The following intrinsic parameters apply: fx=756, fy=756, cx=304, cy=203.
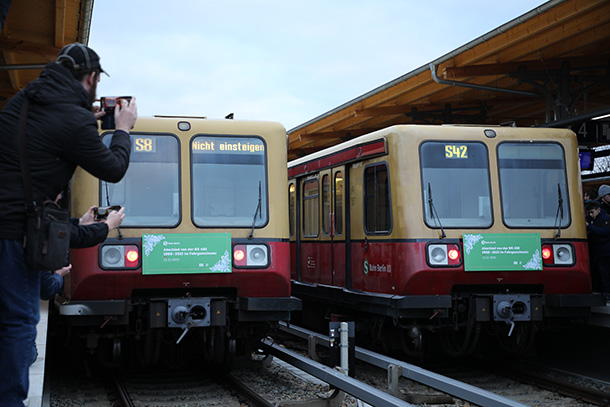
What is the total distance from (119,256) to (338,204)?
13.3 ft

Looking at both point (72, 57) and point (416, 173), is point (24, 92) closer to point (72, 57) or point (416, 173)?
point (72, 57)

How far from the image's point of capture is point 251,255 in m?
7.96

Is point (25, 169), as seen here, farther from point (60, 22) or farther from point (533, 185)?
point (60, 22)

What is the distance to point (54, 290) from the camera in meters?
5.03

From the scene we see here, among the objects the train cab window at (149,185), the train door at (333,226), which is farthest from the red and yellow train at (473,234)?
the train cab window at (149,185)

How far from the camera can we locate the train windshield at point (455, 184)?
8.80 meters

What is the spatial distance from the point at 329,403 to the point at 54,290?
3157 mm

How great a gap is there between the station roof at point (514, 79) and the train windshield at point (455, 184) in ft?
3.46

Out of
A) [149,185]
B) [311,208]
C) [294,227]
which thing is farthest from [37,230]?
[294,227]

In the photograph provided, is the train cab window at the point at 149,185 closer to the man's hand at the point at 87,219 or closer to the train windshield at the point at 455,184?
the train windshield at the point at 455,184

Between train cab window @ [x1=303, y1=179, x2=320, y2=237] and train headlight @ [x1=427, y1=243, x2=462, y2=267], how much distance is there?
133 inches

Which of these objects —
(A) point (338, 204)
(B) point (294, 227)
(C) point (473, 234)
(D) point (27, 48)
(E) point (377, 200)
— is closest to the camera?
(C) point (473, 234)

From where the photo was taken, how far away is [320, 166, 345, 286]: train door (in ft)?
35.2

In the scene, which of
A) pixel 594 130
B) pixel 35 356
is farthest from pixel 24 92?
pixel 594 130
